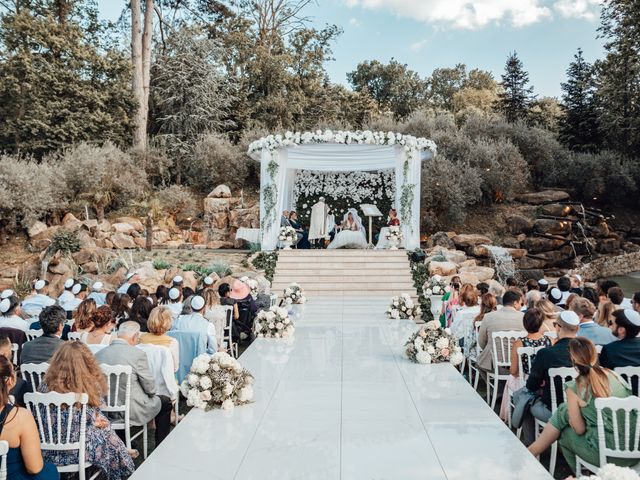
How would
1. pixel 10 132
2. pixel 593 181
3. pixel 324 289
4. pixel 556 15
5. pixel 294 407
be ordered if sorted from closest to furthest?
pixel 294 407 < pixel 324 289 < pixel 10 132 < pixel 593 181 < pixel 556 15

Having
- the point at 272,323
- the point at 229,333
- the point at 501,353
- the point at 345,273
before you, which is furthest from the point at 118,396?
the point at 345,273

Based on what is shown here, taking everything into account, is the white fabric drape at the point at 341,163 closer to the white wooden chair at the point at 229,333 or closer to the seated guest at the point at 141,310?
the white wooden chair at the point at 229,333

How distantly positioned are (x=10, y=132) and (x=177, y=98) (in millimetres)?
7445

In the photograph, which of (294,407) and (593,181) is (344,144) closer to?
(294,407)

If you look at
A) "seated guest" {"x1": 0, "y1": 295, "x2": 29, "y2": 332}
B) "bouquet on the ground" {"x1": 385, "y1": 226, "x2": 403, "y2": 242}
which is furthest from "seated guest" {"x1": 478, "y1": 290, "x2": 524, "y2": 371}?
"bouquet on the ground" {"x1": 385, "y1": 226, "x2": 403, "y2": 242}

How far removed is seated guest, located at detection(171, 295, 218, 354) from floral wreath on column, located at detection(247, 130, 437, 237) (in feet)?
30.7

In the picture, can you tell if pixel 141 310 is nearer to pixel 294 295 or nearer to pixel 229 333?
pixel 229 333

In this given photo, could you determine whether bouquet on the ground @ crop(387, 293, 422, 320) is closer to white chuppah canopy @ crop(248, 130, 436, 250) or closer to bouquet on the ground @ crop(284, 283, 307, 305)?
bouquet on the ground @ crop(284, 283, 307, 305)

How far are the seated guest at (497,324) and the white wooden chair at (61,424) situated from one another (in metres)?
3.79

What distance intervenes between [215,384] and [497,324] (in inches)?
113

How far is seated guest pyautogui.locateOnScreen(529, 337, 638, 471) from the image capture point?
3012mm

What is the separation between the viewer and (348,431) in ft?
12.8

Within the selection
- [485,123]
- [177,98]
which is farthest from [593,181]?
[177,98]

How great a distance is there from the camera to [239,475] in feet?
10.6
